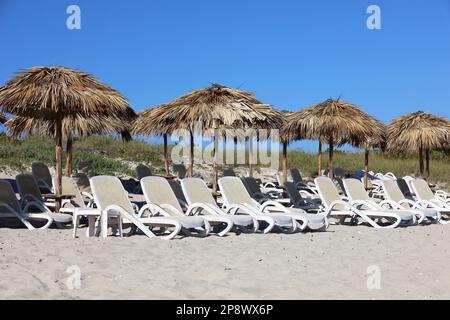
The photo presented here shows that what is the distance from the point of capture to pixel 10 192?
784 centimetres

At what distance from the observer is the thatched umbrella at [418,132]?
15.3 meters

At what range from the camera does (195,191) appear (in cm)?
846

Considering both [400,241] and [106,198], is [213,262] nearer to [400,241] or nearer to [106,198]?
[106,198]

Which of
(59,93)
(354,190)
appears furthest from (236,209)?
(59,93)

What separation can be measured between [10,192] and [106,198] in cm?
140

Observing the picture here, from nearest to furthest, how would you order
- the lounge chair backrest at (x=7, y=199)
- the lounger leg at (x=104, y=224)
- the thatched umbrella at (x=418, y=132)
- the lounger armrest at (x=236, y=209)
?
the lounger leg at (x=104, y=224), the lounge chair backrest at (x=7, y=199), the lounger armrest at (x=236, y=209), the thatched umbrella at (x=418, y=132)

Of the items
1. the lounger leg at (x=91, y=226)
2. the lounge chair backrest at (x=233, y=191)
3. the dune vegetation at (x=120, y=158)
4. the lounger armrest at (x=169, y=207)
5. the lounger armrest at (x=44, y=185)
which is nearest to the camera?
the lounger leg at (x=91, y=226)

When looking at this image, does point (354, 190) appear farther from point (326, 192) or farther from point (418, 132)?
point (418, 132)

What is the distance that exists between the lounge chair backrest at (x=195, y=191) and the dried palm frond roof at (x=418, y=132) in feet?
28.0

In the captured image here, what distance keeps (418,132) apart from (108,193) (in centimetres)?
1025

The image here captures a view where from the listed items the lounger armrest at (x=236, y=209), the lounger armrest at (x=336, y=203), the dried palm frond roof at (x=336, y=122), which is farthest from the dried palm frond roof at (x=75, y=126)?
the lounger armrest at (x=336, y=203)

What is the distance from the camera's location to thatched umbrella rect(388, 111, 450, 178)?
1529 centimetres

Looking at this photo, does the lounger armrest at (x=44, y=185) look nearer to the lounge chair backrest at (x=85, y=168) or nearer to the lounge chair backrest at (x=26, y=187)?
the lounge chair backrest at (x=26, y=187)
